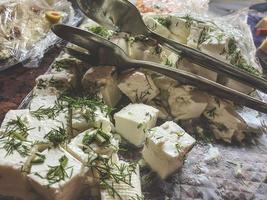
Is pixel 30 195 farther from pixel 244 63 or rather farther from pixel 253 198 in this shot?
pixel 244 63

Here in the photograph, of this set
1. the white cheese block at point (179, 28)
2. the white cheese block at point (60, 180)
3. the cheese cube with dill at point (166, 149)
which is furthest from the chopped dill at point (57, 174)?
the white cheese block at point (179, 28)

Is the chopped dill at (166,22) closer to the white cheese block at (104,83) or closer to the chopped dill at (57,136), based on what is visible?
the white cheese block at (104,83)

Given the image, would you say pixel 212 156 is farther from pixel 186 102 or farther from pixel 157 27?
pixel 157 27

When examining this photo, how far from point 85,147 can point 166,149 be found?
0.20m

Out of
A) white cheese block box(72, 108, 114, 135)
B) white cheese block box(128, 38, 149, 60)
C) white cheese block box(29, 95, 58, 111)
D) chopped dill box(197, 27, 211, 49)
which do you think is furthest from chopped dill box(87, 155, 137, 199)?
chopped dill box(197, 27, 211, 49)

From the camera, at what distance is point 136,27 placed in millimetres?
1477

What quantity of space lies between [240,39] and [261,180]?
628 millimetres

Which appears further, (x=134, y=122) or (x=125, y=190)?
(x=134, y=122)

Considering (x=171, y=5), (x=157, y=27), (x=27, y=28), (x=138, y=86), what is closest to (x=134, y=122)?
(x=138, y=86)

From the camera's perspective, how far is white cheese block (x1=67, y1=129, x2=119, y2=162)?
1.04 m

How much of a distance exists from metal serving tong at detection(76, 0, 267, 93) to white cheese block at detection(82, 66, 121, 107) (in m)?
0.22

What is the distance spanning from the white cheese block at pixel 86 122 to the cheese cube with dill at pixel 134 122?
0.05 m

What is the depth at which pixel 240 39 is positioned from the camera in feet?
5.30

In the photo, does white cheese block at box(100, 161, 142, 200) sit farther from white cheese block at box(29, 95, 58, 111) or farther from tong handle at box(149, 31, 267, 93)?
tong handle at box(149, 31, 267, 93)
